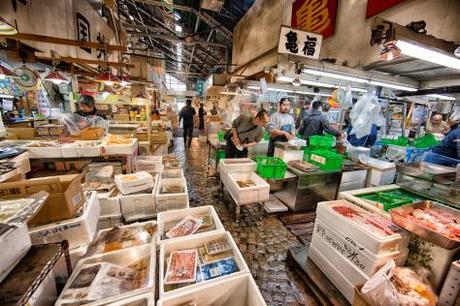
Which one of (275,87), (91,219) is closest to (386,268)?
(91,219)

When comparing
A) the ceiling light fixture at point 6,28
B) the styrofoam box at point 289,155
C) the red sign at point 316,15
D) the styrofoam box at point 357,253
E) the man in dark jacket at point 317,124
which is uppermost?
the red sign at point 316,15

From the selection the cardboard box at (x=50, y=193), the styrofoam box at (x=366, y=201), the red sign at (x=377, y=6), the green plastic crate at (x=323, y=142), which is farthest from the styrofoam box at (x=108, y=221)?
the red sign at (x=377, y=6)

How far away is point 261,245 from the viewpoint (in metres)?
2.78

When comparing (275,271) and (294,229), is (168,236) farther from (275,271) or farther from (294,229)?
(294,229)

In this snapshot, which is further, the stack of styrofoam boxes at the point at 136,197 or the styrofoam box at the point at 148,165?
the styrofoam box at the point at 148,165

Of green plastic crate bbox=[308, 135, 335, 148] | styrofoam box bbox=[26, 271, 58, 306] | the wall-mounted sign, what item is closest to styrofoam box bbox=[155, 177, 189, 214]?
styrofoam box bbox=[26, 271, 58, 306]

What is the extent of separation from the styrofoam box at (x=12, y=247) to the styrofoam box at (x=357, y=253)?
2.49 meters

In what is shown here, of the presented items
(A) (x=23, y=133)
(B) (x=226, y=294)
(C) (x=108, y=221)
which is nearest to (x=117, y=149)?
(C) (x=108, y=221)

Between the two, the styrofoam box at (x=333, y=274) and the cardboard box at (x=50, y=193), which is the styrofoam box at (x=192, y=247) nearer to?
the cardboard box at (x=50, y=193)

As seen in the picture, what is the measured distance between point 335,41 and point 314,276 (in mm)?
5361

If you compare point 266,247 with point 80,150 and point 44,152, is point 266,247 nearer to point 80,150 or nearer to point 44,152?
point 80,150

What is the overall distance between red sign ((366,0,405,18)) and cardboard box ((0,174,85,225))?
5.71 m

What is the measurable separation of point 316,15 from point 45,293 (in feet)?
22.8

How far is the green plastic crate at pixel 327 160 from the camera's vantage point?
3525 millimetres
